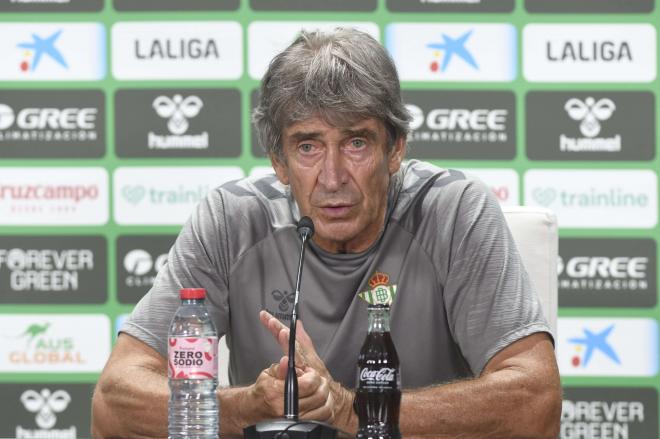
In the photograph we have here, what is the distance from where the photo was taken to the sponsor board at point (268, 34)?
A: 3617 mm

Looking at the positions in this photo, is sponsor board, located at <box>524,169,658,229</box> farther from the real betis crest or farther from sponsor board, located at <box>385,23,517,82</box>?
the real betis crest

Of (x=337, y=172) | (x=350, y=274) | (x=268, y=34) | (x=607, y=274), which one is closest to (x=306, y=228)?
(x=337, y=172)

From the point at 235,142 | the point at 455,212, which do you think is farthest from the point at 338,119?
the point at 235,142

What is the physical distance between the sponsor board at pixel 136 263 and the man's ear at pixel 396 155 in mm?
1488

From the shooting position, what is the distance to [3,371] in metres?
3.61

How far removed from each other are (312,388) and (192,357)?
301 millimetres

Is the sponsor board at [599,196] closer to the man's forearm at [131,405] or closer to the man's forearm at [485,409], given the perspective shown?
the man's forearm at [485,409]

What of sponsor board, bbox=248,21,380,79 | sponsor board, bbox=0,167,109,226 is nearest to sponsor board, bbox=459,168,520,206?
sponsor board, bbox=248,21,380,79

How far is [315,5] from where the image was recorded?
363 cm

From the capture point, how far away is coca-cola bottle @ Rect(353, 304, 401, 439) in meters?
1.65

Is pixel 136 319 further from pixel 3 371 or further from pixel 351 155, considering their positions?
pixel 3 371

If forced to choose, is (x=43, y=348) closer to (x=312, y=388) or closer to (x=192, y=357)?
(x=312, y=388)

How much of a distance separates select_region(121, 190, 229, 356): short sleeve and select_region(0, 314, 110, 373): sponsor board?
4.60ft

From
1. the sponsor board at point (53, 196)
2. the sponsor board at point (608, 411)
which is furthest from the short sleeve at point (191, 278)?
the sponsor board at point (608, 411)
